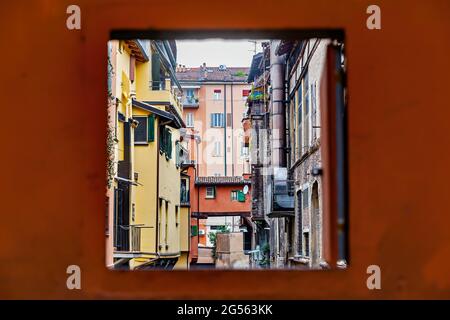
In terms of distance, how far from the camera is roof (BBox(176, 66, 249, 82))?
2511 inches

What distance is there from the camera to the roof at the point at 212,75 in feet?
209

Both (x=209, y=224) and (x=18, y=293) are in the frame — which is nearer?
(x=18, y=293)

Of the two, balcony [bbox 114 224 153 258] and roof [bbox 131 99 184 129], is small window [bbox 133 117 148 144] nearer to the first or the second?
roof [bbox 131 99 184 129]

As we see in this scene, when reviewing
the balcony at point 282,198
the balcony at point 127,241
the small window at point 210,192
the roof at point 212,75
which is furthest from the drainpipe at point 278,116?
the roof at point 212,75

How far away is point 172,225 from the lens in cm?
2956

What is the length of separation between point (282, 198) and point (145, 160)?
4.74m

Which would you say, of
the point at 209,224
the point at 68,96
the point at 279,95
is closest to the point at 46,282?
the point at 68,96

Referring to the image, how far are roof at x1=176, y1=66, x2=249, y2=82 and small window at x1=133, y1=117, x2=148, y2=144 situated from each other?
39475 mm

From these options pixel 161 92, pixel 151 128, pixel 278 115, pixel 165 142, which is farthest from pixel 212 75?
pixel 278 115

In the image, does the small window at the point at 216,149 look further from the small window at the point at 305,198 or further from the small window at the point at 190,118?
the small window at the point at 305,198

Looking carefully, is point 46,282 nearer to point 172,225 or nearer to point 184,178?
point 172,225

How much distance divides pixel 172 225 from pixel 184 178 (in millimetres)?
8898

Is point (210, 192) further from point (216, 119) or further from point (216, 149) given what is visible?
point (216, 119)

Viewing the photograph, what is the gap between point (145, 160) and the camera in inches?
915
